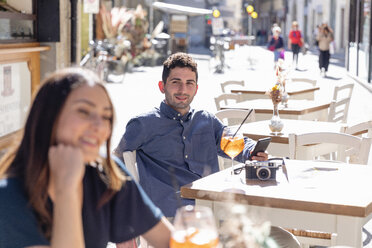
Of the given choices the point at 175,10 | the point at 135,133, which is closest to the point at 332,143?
the point at 135,133

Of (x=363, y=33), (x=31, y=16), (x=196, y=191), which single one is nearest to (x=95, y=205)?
(x=196, y=191)

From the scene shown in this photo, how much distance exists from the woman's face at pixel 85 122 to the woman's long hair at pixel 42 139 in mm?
19

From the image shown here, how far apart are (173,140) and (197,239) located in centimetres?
246

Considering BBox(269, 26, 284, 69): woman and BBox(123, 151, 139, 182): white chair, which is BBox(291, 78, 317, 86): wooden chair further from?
BBox(269, 26, 284, 69): woman

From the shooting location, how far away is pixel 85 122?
1712 millimetres

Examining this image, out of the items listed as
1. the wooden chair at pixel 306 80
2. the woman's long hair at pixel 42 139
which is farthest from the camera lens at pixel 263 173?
the wooden chair at pixel 306 80

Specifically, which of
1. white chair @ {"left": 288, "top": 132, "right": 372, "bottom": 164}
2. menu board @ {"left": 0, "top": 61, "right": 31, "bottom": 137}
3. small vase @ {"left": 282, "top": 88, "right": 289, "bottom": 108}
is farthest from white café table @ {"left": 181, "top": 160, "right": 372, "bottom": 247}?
menu board @ {"left": 0, "top": 61, "right": 31, "bottom": 137}

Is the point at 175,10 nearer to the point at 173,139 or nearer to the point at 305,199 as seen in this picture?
the point at 173,139

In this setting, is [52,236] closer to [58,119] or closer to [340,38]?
[58,119]

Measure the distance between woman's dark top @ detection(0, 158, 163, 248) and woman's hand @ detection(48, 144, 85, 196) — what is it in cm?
23

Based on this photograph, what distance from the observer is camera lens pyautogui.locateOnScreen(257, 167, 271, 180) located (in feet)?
11.2

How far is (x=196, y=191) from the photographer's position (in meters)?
3.24

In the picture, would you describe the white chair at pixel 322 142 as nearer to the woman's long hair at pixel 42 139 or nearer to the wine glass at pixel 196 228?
the woman's long hair at pixel 42 139

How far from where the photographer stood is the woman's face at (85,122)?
5.55ft
